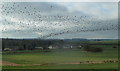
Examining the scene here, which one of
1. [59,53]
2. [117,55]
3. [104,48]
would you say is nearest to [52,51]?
[59,53]

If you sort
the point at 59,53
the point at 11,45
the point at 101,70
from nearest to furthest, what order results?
the point at 101,70, the point at 59,53, the point at 11,45

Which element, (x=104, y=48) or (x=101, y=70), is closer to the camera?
(x=101, y=70)

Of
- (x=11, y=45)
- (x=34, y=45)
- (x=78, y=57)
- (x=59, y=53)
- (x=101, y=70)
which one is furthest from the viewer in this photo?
(x=11, y=45)

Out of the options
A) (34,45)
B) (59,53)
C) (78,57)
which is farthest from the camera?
(34,45)

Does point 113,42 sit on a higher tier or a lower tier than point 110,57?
higher

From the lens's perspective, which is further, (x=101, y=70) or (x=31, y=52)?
(x=31, y=52)

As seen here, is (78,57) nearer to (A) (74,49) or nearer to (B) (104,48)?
(A) (74,49)

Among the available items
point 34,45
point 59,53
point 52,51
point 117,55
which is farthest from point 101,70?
point 34,45

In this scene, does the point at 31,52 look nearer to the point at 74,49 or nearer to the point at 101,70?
the point at 74,49

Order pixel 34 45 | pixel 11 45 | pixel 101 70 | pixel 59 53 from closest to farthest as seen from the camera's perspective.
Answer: pixel 101 70
pixel 59 53
pixel 34 45
pixel 11 45
